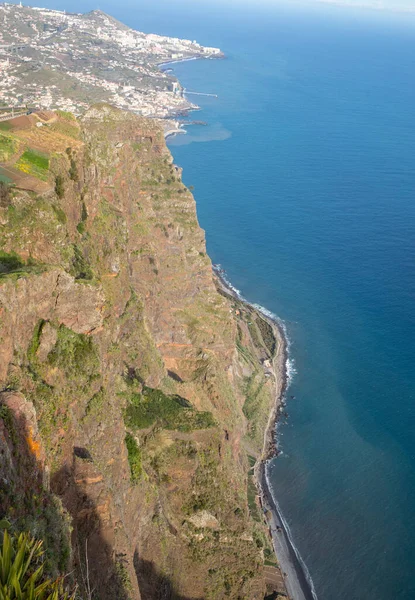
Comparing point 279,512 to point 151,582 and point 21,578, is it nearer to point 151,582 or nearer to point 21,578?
point 151,582

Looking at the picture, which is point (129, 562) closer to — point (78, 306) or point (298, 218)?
point (78, 306)

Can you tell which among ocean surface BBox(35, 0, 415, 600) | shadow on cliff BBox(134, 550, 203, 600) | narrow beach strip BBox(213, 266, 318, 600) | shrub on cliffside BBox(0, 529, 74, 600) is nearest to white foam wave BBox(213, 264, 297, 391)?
narrow beach strip BBox(213, 266, 318, 600)

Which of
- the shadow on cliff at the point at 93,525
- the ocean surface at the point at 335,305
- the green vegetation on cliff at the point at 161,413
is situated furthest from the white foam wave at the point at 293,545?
the shadow on cliff at the point at 93,525

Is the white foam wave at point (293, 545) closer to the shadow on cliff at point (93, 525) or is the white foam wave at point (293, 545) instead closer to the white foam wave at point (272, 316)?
the white foam wave at point (272, 316)

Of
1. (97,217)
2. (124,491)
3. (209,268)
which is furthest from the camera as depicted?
(209,268)

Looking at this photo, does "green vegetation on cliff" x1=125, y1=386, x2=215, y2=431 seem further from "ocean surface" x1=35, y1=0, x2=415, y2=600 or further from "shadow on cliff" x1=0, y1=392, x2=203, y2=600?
"ocean surface" x1=35, y1=0, x2=415, y2=600

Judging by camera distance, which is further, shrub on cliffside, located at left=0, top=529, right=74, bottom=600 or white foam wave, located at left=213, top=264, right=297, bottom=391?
white foam wave, located at left=213, top=264, right=297, bottom=391

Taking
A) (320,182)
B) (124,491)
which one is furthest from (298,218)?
(124,491)
